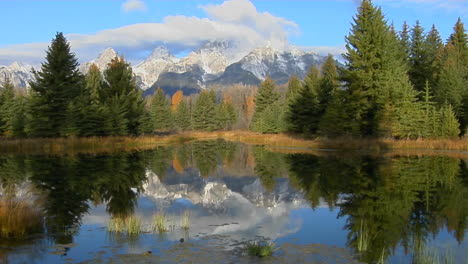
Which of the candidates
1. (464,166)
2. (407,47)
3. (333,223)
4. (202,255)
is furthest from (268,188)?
(407,47)

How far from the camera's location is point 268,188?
17.4 meters

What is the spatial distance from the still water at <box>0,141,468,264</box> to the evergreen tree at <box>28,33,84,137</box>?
701 inches

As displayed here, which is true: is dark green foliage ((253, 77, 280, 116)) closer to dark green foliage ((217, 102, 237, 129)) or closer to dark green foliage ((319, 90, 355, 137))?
dark green foliage ((217, 102, 237, 129))

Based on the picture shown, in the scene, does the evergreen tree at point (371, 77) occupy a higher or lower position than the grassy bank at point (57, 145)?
higher

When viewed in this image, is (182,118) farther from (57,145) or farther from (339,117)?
(339,117)

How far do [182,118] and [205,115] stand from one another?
27.2 feet

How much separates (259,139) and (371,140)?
27397 millimetres

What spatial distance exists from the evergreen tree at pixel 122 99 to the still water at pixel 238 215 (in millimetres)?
22866

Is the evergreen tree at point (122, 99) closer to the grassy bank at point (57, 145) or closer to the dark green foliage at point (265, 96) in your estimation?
the grassy bank at point (57, 145)

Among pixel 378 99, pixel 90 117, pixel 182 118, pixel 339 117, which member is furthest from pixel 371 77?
pixel 182 118

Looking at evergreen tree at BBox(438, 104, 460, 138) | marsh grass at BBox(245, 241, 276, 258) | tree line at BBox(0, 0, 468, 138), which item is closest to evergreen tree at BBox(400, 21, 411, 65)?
tree line at BBox(0, 0, 468, 138)

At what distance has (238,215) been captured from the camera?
1211cm

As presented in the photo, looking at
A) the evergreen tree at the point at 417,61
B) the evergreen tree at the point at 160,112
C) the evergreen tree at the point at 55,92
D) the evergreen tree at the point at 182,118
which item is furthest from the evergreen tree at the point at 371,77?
the evergreen tree at the point at 182,118

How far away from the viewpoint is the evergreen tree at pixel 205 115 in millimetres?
99938
